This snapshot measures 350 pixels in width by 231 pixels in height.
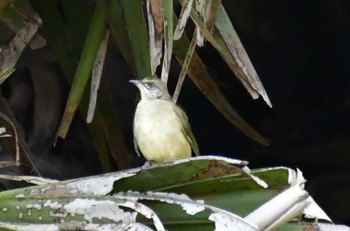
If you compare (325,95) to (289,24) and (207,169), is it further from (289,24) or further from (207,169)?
(207,169)

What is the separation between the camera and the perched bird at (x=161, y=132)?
3303mm

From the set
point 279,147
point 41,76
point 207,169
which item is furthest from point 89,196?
point 279,147

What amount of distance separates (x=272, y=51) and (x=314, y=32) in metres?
0.22

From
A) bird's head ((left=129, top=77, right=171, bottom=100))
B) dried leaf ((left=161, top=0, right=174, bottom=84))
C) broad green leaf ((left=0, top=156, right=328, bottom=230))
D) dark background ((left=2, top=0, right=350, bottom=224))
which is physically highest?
dark background ((left=2, top=0, right=350, bottom=224))

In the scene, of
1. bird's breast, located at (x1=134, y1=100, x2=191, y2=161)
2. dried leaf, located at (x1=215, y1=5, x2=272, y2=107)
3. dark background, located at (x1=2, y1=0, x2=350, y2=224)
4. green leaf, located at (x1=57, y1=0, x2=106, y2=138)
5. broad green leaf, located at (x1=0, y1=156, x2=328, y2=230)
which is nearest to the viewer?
broad green leaf, located at (x1=0, y1=156, x2=328, y2=230)

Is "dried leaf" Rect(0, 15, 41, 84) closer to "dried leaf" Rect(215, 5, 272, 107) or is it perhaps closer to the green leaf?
the green leaf

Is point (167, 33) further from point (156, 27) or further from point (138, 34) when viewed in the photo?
point (138, 34)

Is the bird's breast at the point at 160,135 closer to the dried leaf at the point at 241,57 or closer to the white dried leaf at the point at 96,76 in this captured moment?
the white dried leaf at the point at 96,76

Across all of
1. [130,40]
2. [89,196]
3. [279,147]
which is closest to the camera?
[89,196]

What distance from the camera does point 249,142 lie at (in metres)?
5.33

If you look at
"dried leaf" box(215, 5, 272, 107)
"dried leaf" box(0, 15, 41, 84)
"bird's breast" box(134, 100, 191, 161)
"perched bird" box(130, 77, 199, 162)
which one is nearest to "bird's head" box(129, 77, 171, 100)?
"perched bird" box(130, 77, 199, 162)

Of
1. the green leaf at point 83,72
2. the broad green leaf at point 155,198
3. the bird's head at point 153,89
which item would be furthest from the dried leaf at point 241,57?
the bird's head at point 153,89

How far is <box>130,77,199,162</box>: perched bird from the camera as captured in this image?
330cm

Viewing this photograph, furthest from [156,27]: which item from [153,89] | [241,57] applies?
[153,89]
